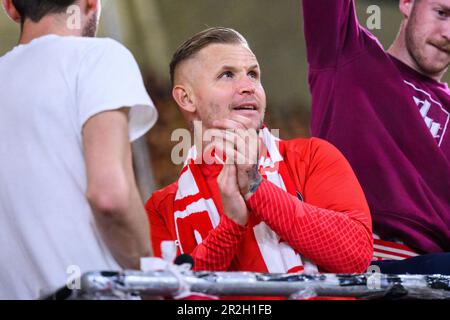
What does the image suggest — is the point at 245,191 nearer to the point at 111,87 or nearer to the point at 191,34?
the point at 111,87

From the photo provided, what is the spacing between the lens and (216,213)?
1.52m

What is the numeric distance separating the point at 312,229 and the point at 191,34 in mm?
2183

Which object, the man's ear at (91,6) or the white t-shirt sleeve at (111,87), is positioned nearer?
the white t-shirt sleeve at (111,87)

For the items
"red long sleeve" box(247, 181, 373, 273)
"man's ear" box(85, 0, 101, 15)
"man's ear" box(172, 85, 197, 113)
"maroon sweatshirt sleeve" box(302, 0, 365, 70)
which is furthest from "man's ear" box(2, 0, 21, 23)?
"maroon sweatshirt sleeve" box(302, 0, 365, 70)

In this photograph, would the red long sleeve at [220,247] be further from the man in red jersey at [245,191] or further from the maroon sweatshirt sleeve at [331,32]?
the maroon sweatshirt sleeve at [331,32]

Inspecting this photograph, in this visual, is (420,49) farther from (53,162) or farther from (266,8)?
(266,8)

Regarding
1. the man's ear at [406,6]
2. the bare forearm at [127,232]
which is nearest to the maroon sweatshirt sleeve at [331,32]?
the man's ear at [406,6]

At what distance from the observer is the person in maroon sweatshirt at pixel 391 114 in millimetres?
1765

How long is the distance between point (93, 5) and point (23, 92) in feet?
0.67

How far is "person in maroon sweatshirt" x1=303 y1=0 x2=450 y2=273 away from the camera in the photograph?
176 cm

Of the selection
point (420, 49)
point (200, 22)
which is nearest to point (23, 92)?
point (420, 49)

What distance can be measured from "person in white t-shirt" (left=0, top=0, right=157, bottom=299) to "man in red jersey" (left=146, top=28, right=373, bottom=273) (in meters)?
0.23

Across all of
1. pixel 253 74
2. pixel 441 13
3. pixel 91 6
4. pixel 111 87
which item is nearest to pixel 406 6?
pixel 441 13
